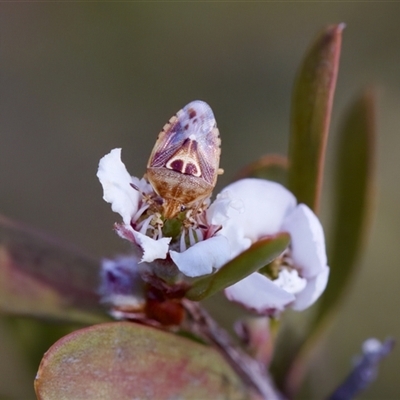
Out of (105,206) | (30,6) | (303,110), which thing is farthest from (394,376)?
(30,6)

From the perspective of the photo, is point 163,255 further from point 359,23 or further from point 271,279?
point 359,23

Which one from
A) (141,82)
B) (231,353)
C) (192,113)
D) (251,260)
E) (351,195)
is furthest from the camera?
(141,82)

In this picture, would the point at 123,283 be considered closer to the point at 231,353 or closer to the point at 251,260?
the point at 231,353

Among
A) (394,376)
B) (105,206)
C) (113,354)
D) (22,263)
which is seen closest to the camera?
(113,354)

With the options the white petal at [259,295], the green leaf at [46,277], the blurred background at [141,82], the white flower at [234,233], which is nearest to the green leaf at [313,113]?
the white flower at [234,233]

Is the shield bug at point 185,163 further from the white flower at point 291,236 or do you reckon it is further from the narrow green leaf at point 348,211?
the narrow green leaf at point 348,211

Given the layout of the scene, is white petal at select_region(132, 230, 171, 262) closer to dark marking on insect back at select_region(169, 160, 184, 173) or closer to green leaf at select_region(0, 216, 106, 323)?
dark marking on insect back at select_region(169, 160, 184, 173)

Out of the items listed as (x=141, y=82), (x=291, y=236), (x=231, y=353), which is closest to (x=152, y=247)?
(x=291, y=236)
